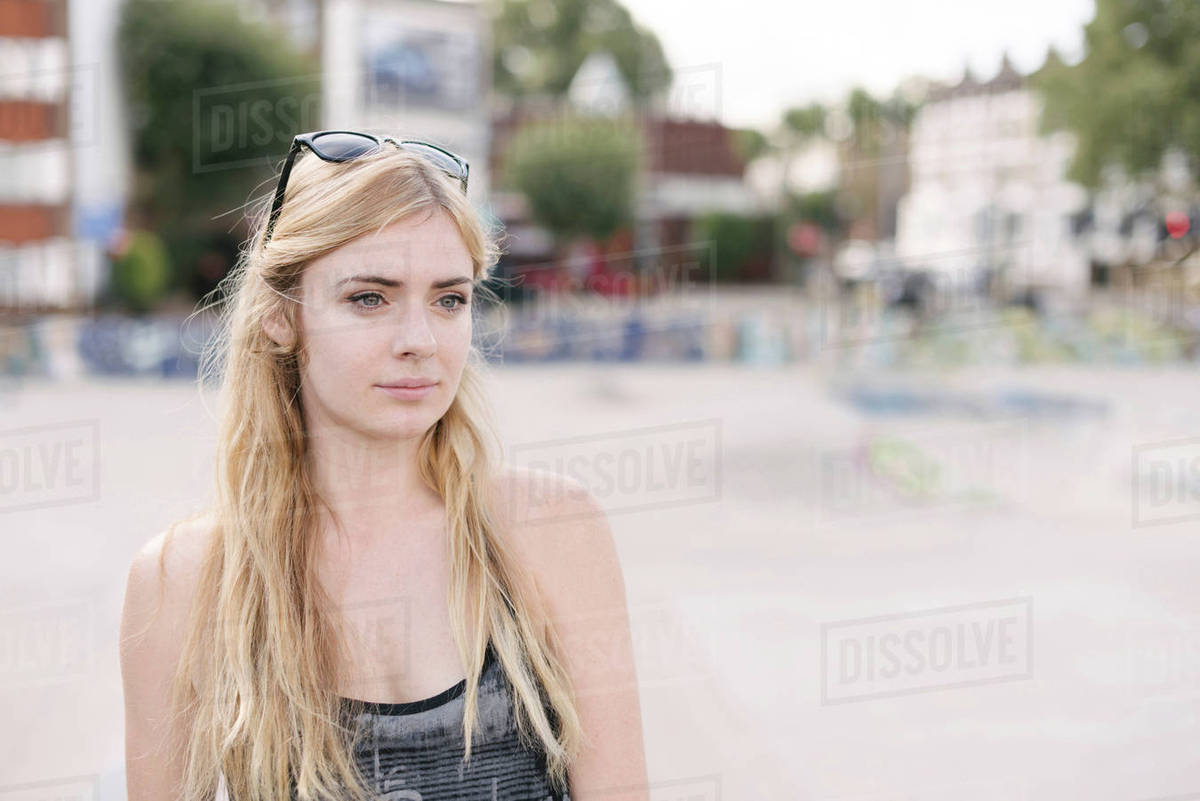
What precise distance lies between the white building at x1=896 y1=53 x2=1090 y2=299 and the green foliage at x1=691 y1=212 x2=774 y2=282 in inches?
180

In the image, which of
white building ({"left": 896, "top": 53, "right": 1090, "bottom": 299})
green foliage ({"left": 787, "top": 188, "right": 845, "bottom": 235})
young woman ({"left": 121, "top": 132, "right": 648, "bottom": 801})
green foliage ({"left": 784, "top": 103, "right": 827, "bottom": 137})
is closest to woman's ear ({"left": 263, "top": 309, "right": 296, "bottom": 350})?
young woman ({"left": 121, "top": 132, "right": 648, "bottom": 801})

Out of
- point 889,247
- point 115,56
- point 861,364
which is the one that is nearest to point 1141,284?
point 861,364

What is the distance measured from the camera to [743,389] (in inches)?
516

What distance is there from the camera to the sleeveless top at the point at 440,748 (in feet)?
4.91

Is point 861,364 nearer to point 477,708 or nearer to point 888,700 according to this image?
point 888,700

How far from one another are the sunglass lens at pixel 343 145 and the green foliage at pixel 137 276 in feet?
64.7

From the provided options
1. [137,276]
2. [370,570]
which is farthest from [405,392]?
[137,276]

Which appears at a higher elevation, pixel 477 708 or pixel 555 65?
pixel 555 65

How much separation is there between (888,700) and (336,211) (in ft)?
11.5

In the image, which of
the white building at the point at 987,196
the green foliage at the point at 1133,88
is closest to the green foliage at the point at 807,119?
the white building at the point at 987,196

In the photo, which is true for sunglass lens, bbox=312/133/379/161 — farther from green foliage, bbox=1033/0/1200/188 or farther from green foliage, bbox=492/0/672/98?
green foliage, bbox=492/0/672/98

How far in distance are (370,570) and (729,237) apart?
3373 centimetres

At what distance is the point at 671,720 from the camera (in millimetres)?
3918

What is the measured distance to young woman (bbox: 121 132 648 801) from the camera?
1520 millimetres
